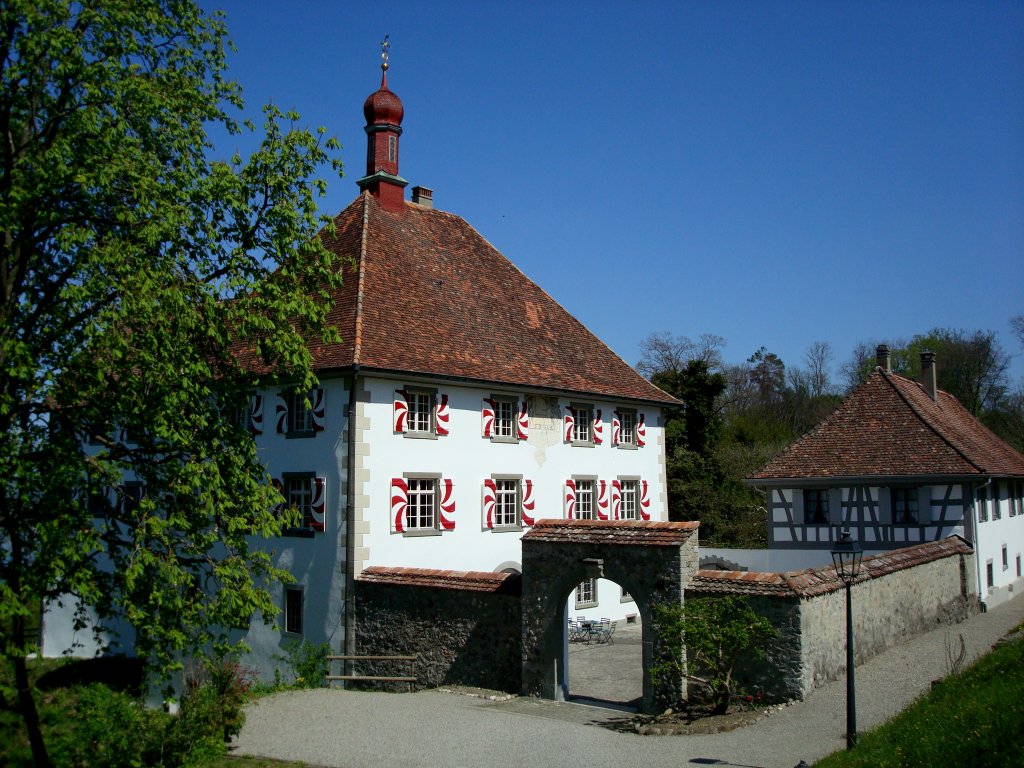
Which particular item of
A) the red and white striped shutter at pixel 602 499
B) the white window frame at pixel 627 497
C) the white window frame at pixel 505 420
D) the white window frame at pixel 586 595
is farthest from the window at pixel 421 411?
the white window frame at pixel 627 497

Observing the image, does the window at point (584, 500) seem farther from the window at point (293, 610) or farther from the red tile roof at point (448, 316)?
the window at point (293, 610)

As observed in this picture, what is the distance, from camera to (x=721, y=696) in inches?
532

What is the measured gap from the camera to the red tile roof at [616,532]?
14195 millimetres

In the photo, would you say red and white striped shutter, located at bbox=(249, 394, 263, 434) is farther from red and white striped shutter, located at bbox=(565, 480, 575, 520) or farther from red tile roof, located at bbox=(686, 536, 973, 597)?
red tile roof, located at bbox=(686, 536, 973, 597)

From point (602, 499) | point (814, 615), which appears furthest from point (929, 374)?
point (814, 615)

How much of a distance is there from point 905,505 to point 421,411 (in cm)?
1541

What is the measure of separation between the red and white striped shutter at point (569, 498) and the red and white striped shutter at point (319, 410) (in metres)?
7.46

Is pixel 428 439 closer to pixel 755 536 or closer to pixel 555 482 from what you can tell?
pixel 555 482

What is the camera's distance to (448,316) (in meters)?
22.8

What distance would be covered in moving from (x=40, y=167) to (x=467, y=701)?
33.8 ft

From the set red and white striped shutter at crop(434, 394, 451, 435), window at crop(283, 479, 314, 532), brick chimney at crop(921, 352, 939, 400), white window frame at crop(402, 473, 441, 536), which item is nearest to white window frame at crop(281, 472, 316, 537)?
window at crop(283, 479, 314, 532)

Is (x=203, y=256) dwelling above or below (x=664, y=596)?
above

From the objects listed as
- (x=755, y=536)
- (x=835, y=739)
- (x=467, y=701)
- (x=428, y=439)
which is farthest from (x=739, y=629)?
(x=755, y=536)

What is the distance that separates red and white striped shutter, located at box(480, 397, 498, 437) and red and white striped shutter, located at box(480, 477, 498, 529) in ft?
3.72
